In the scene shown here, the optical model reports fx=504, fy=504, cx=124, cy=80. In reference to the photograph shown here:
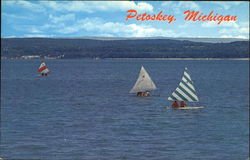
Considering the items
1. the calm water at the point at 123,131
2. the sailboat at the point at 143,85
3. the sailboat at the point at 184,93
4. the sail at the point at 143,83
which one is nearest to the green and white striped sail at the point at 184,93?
the sailboat at the point at 184,93

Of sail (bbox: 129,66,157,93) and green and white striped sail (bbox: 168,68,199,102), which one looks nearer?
green and white striped sail (bbox: 168,68,199,102)

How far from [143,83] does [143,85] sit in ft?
3.45

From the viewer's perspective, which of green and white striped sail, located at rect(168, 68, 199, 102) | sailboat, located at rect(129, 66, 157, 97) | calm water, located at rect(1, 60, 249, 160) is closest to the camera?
calm water, located at rect(1, 60, 249, 160)

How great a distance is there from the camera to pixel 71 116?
57.1 m

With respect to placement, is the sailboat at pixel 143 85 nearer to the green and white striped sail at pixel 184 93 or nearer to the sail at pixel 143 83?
the sail at pixel 143 83

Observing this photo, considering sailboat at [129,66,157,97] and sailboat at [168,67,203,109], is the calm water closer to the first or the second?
sailboat at [168,67,203,109]

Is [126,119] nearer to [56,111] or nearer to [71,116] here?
[71,116]

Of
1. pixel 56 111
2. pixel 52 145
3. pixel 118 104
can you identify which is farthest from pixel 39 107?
pixel 52 145

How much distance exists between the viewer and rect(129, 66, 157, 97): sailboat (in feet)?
253

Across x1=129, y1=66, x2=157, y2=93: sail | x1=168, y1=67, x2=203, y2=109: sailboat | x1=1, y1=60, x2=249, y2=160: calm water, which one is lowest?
x1=1, y1=60, x2=249, y2=160: calm water

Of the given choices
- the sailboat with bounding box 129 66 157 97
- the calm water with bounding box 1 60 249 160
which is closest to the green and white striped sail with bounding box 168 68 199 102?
the calm water with bounding box 1 60 249 160

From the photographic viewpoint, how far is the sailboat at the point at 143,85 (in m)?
77.2

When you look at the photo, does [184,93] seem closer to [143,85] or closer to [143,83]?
[143,83]

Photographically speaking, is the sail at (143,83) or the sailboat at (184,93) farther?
the sail at (143,83)
